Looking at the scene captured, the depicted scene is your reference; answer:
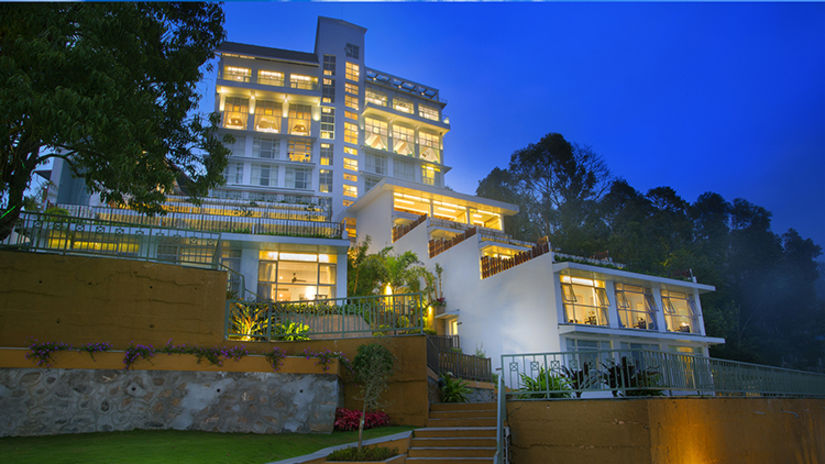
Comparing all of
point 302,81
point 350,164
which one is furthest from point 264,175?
point 302,81

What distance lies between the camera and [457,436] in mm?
10773

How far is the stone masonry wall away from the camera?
9219mm

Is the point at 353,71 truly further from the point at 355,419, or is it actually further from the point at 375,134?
the point at 355,419

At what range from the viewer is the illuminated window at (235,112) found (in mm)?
53753

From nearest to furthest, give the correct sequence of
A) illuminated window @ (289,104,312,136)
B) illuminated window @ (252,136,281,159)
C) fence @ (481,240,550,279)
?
fence @ (481,240,550,279) → illuminated window @ (252,136,281,159) → illuminated window @ (289,104,312,136)

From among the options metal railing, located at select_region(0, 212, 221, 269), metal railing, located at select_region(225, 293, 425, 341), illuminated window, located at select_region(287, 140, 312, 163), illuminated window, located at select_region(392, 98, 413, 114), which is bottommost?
metal railing, located at select_region(225, 293, 425, 341)

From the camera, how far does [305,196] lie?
47.8 meters

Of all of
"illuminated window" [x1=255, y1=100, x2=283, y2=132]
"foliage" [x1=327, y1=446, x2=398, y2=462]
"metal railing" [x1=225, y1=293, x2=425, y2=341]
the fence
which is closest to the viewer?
"foliage" [x1=327, y1=446, x2=398, y2=462]

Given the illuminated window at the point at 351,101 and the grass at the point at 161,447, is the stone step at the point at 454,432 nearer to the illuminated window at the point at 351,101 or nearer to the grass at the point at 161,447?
the grass at the point at 161,447

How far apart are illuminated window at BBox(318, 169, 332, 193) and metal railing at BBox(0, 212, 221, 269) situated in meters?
40.7

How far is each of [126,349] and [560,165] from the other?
5110 centimetres

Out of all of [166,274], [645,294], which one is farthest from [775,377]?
[166,274]

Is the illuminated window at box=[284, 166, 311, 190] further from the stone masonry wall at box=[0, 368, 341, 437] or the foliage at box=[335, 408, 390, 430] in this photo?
the stone masonry wall at box=[0, 368, 341, 437]

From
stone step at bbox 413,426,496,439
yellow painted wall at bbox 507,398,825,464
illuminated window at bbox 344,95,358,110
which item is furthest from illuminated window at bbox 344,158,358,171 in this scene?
stone step at bbox 413,426,496,439
